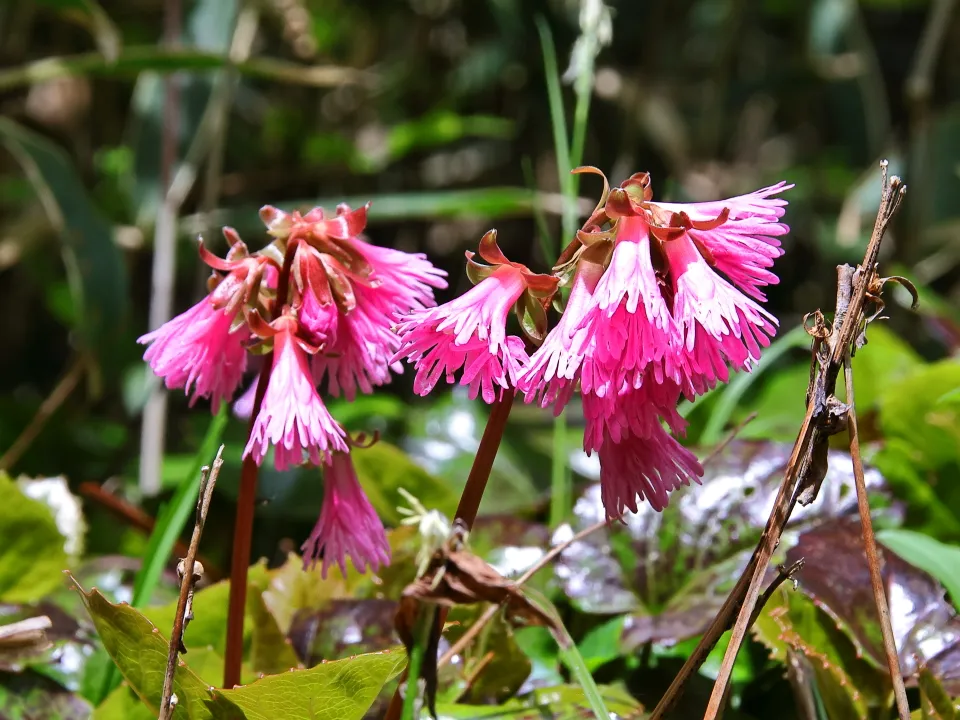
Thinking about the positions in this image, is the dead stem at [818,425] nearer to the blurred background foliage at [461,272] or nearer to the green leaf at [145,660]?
the blurred background foliage at [461,272]

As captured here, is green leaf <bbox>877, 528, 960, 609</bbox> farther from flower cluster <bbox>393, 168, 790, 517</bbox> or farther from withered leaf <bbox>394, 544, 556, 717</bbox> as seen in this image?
withered leaf <bbox>394, 544, 556, 717</bbox>

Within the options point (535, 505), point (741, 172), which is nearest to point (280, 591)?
point (535, 505)

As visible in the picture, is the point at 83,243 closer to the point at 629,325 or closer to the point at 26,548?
the point at 26,548

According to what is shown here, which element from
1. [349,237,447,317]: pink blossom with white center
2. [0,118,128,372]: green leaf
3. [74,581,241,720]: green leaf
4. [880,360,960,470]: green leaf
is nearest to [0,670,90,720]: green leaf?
[74,581,241,720]: green leaf

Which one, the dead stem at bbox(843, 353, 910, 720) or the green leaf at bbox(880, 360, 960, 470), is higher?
the green leaf at bbox(880, 360, 960, 470)

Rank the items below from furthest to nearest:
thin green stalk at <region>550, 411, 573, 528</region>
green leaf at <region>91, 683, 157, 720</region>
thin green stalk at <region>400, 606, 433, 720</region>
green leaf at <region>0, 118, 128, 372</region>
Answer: green leaf at <region>0, 118, 128, 372</region>
thin green stalk at <region>550, 411, 573, 528</region>
green leaf at <region>91, 683, 157, 720</region>
thin green stalk at <region>400, 606, 433, 720</region>
